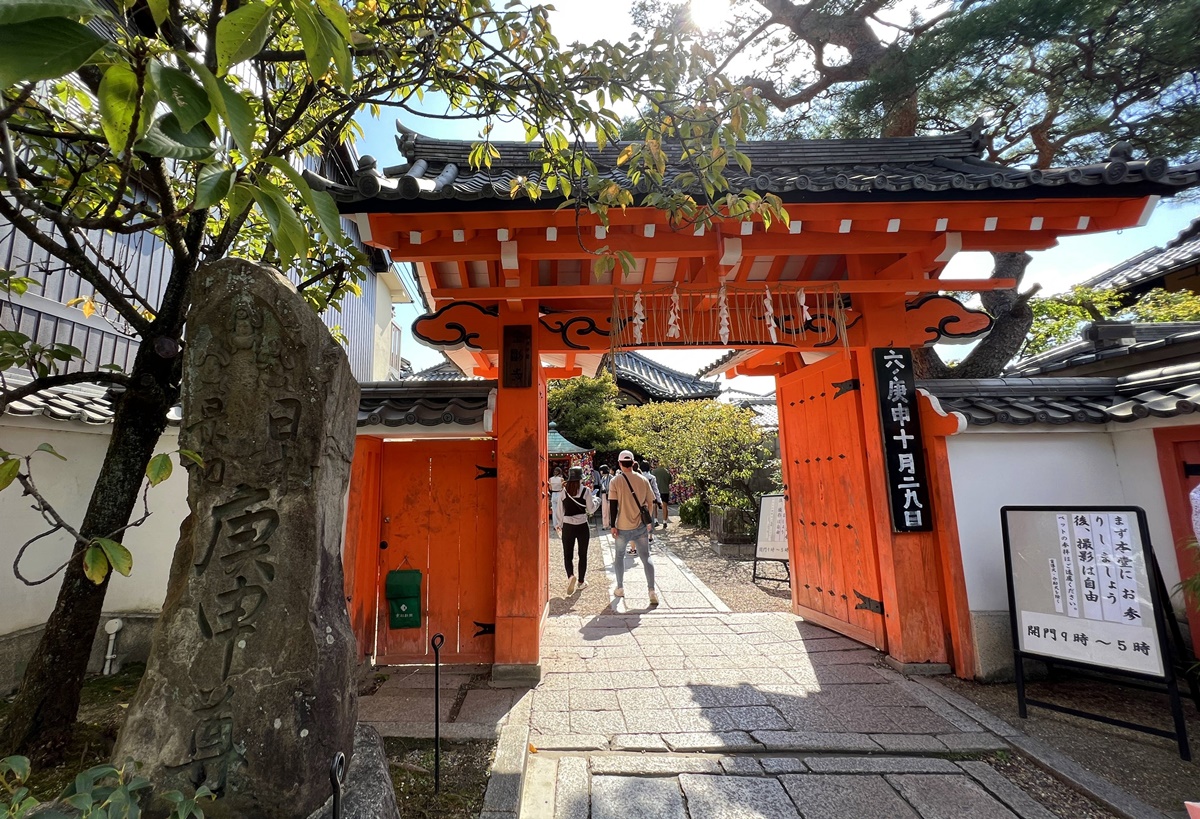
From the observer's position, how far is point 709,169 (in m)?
2.82

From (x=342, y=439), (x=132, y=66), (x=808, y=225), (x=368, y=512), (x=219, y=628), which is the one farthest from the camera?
(x=368, y=512)

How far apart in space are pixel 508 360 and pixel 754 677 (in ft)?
12.1

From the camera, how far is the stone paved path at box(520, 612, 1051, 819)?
9.71ft

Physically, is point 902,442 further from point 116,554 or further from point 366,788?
point 116,554

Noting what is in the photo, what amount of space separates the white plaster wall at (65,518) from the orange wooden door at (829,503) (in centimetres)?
623

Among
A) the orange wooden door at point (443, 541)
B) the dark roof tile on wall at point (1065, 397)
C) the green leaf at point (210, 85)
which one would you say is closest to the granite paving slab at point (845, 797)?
the orange wooden door at point (443, 541)

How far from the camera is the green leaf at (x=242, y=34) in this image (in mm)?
1092

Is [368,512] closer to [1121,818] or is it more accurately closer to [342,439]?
[342,439]

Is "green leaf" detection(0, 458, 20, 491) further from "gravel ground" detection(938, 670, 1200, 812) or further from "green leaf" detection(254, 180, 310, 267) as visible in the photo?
"gravel ground" detection(938, 670, 1200, 812)

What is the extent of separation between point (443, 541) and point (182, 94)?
15.2 ft

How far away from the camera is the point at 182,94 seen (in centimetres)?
101

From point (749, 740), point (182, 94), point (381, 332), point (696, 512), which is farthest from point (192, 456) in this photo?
point (696, 512)

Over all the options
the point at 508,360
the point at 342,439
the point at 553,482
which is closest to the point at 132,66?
the point at 342,439

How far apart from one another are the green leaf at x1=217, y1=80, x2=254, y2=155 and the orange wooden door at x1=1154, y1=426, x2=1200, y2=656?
6.29 m
